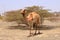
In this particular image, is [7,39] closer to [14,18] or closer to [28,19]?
[28,19]

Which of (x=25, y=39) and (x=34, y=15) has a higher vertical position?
(x=34, y=15)

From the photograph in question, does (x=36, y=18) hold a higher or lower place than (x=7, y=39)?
higher

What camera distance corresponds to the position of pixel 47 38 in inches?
688

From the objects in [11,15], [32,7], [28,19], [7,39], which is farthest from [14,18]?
[7,39]

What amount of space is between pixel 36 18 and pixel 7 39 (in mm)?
3708

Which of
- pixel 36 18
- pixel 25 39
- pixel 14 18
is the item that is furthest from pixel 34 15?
pixel 14 18

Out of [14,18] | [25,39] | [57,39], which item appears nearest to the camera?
[57,39]

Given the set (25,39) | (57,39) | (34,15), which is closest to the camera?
(57,39)

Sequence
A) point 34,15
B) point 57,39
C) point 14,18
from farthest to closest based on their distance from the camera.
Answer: point 14,18 < point 34,15 < point 57,39

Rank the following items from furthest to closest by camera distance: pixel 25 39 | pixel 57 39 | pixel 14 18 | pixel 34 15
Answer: pixel 14 18, pixel 34 15, pixel 25 39, pixel 57 39

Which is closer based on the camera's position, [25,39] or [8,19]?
[25,39]

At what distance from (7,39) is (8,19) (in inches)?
471

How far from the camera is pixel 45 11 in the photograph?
30828 mm

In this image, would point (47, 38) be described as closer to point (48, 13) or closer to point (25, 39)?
point (25, 39)
